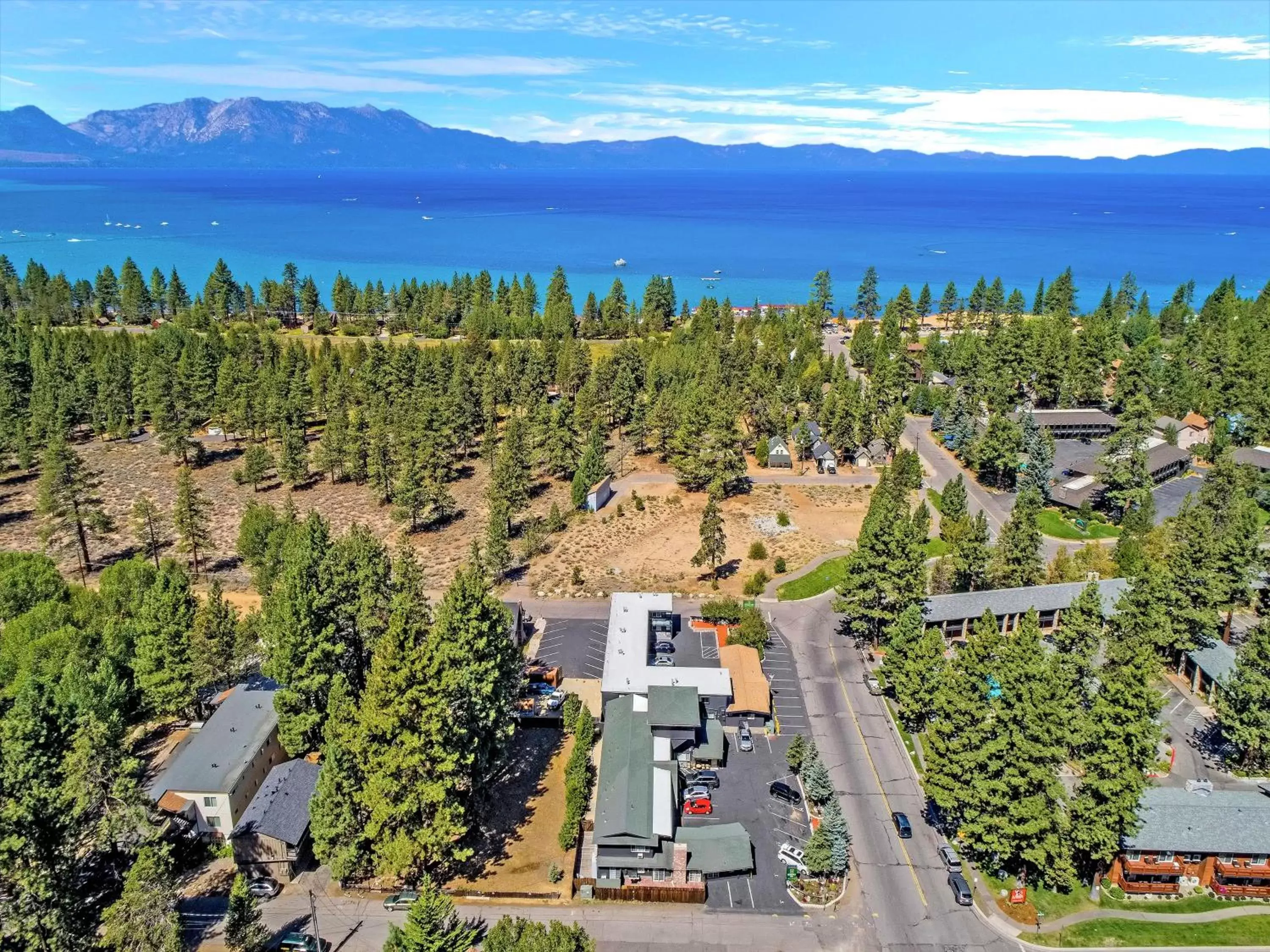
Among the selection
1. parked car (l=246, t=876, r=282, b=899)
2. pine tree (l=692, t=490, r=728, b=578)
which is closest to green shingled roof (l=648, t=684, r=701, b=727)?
pine tree (l=692, t=490, r=728, b=578)

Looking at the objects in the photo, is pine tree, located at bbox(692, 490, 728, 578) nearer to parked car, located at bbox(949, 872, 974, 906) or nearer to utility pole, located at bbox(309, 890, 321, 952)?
parked car, located at bbox(949, 872, 974, 906)

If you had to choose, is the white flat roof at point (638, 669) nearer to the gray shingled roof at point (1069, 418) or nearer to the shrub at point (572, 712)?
the shrub at point (572, 712)

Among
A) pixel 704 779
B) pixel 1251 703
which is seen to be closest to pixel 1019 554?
pixel 1251 703

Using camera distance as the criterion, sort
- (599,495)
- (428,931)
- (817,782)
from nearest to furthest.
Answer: (428,931), (817,782), (599,495)

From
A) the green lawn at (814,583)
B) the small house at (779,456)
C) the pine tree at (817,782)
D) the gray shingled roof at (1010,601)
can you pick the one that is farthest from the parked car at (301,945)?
the small house at (779,456)

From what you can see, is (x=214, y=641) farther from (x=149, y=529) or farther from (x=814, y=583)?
(x=814, y=583)

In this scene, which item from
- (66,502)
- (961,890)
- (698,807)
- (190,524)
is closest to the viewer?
(961,890)
